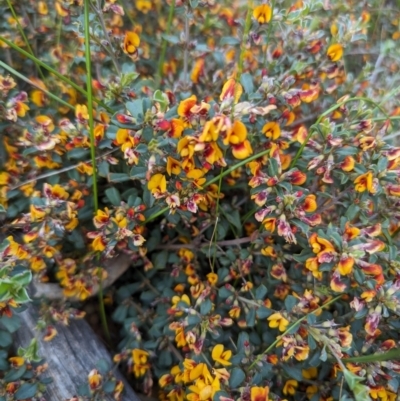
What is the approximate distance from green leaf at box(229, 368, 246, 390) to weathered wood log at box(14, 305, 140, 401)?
1.38ft

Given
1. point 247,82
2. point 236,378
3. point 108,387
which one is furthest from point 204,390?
point 247,82

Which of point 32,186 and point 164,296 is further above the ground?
point 32,186

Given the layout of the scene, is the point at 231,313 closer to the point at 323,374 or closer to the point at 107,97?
the point at 323,374

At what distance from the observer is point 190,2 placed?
5.23 feet

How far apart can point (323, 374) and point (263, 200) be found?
0.67m

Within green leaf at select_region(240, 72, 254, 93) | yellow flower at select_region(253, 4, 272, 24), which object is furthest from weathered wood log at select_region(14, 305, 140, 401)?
yellow flower at select_region(253, 4, 272, 24)

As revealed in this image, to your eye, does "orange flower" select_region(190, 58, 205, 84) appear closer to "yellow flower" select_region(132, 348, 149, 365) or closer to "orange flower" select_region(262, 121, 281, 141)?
"orange flower" select_region(262, 121, 281, 141)

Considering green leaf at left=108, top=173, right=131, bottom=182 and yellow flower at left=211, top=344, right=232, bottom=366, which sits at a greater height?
green leaf at left=108, top=173, right=131, bottom=182

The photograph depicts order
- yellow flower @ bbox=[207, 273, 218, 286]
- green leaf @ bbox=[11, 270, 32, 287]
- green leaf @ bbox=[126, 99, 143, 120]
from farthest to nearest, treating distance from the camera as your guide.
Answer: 1. yellow flower @ bbox=[207, 273, 218, 286]
2. green leaf @ bbox=[126, 99, 143, 120]
3. green leaf @ bbox=[11, 270, 32, 287]

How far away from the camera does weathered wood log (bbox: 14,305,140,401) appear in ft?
5.05

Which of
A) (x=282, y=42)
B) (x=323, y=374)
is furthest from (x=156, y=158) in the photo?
(x=323, y=374)

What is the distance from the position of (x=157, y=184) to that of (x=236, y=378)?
60cm

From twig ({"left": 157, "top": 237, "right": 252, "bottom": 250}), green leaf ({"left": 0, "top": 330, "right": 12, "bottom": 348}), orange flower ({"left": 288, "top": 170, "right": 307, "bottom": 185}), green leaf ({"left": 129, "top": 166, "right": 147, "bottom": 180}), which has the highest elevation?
green leaf ({"left": 129, "top": 166, "right": 147, "bottom": 180})

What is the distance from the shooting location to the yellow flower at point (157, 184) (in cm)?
134
